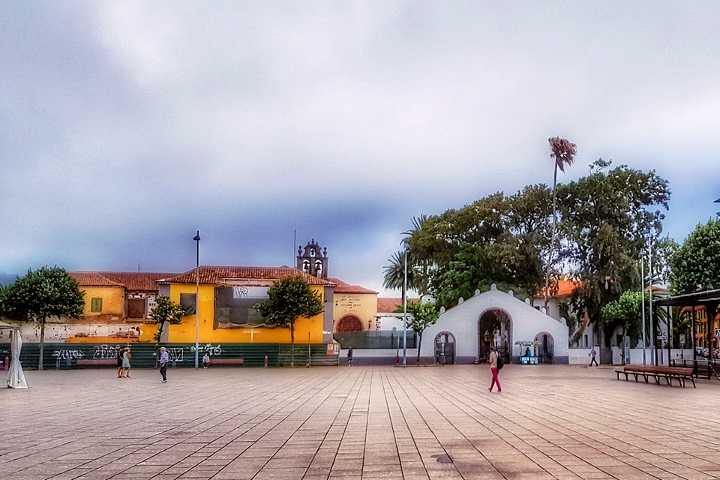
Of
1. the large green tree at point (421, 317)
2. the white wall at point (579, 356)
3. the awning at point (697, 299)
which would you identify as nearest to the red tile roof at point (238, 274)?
the large green tree at point (421, 317)

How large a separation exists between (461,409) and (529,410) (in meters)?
1.54

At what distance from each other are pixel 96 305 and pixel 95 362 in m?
16.3

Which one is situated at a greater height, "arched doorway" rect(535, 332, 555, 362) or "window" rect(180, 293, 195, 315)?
"window" rect(180, 293, 195, 315)

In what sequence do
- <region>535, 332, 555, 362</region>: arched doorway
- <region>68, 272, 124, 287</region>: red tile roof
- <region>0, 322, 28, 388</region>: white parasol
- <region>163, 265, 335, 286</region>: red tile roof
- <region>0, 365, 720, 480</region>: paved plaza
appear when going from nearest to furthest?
1. <region>0, 365, 720, 480</region>: paved plaza
2. <region>0, 322, 28, 388</region>: white parasol
3. <region>535, 332, 555, 362</region>: arched doorway
4. <region>163, 265, 335, 286</region>: red tile roof
5. <region>68, 272, 124, 287</region>: red tile roof

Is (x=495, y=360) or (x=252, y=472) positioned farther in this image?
(x=495, y=360)

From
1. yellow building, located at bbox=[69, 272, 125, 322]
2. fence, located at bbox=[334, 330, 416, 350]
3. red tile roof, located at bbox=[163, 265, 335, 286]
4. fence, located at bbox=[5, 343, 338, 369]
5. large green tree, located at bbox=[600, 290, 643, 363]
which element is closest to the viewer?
fence, located at bbox=[5, 343, 338, 369]

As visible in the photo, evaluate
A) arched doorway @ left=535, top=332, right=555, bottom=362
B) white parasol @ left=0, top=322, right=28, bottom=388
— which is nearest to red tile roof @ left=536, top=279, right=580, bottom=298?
arched doorway @ left=535, top=332, right=555, bottom=362

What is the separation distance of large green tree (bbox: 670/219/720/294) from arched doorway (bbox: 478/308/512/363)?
38.2 ft

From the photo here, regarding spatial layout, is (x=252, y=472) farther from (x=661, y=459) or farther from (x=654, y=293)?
(x=654, y=293)

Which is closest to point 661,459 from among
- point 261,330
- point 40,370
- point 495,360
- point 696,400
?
point 696,400

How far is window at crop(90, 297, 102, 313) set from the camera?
57625mm

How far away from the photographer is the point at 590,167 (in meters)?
53.9

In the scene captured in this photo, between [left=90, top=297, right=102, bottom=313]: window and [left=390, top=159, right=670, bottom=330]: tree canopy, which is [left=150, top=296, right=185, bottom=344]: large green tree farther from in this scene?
[left=390, top=159, right=670, bottom=330]: tree canopy

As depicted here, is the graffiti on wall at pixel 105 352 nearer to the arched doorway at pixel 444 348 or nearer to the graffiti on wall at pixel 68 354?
the graffiti on wall at pixel 68 354
